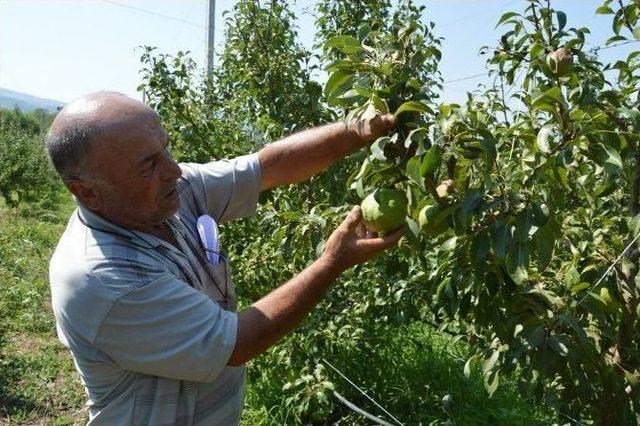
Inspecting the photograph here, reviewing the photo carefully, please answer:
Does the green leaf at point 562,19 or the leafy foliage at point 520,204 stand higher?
the green leaf at point 562,19

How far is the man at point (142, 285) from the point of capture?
1.45m

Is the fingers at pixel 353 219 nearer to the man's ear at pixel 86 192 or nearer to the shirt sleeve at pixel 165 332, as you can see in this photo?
the shirt sleeve at pixel 165 332

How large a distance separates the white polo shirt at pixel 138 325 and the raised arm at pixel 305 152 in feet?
A: 1.54

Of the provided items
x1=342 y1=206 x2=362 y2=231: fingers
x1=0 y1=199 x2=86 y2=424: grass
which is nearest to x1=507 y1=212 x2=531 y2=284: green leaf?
x1=342 y1=206 x2=362 y2=231: fingers

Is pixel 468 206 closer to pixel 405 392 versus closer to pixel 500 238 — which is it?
pixel 500 238

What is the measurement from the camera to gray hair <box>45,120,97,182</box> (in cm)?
154

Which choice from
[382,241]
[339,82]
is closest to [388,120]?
[339,82]

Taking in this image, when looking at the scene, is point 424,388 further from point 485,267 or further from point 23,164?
point 23,164

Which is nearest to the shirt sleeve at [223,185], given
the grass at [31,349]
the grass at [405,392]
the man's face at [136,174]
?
the man's face at [136,174]

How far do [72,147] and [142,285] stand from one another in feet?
1.24

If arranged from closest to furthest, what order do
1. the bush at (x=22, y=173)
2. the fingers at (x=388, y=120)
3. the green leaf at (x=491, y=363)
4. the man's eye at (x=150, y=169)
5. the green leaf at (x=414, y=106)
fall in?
the green leaf at (x=414, y=106) → the fingers at (x=388, y=120) → the man's eye at (x=150, y=169) → the green leaf at (x=491, y=363) → the bush at (x=22, y=173)

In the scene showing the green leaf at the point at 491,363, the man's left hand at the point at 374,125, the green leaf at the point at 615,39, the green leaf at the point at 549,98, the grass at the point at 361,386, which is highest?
the green leaf at the point at 615,39

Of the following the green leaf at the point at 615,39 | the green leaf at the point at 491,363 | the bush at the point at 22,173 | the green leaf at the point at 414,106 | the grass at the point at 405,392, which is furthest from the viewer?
the bush at the point at 22,173

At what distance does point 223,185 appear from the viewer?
202 centimetres
